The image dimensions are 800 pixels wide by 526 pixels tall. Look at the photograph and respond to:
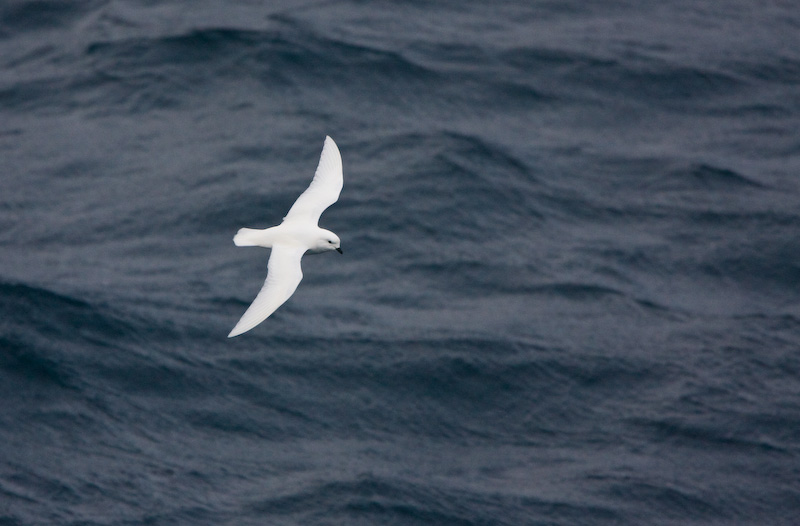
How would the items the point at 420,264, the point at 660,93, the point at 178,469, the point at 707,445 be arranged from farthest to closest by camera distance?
the point at 660,93 < the point at 420,264 < the point at 707,445 < the point at 178,469

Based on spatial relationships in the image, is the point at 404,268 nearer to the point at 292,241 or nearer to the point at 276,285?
the point at 292,241

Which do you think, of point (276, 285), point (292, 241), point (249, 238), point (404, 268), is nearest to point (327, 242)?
point (292, 241)

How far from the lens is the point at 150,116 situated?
877 inches

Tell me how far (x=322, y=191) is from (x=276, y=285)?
7.72 ft

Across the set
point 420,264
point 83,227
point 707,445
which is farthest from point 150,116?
point 707,445

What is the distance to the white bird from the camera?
11.7 metres

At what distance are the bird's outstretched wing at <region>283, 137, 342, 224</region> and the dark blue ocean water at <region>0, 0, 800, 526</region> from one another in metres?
4.50

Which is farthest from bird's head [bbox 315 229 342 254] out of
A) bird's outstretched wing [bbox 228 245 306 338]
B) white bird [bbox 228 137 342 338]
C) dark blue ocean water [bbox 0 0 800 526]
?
dark blue ocean water [bbox 0 0 800 526]

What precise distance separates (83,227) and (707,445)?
1138 cm

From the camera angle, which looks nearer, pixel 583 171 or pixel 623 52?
pixel 583 171

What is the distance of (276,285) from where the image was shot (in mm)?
12047

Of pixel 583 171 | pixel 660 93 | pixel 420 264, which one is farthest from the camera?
pixel 660 93

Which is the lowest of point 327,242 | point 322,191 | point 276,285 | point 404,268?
point 404,268

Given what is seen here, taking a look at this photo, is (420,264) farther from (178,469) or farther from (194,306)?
(178,469)
